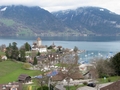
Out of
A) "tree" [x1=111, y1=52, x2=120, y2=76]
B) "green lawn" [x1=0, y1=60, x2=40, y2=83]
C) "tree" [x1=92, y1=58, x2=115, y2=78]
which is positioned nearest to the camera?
"tree" [x1=111, y1=52, x2=120, y2=76]

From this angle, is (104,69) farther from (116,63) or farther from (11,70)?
(11,70)

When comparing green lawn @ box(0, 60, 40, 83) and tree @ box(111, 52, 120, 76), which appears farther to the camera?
green lawn @ box(0, 60, 40, 83)

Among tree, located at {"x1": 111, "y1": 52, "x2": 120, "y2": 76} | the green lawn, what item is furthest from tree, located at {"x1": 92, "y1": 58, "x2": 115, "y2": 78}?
the green lawn

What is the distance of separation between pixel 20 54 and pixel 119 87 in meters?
58.0

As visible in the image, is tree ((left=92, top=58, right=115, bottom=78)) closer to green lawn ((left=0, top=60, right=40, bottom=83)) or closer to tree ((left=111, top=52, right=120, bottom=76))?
tree ((left=111, top=52, right=120, bottom=76))

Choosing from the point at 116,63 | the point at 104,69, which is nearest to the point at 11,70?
the point at 104,69

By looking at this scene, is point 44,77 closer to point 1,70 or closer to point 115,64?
point 115,64

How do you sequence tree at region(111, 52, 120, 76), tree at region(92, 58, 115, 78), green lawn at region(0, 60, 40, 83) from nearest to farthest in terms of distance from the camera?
tree at region(111, 52, 120, 76)
tree at region(92, 58, 115, 78)
green lawn at region(0, 60, 40, 83)

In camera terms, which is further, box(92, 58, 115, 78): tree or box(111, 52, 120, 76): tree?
box(92, 58, 115, 78): tree

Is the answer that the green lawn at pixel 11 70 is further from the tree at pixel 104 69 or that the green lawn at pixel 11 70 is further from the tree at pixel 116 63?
the tree at pixel 116 63

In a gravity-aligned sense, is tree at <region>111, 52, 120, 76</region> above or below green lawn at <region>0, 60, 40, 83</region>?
above

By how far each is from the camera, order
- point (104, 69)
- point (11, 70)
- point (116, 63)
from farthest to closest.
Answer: point (11, 70), point (104, 69), point (116, 63)

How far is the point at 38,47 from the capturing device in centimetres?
10481

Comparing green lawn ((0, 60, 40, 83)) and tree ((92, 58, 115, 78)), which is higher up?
tree ((92, 58, 115, 78))
